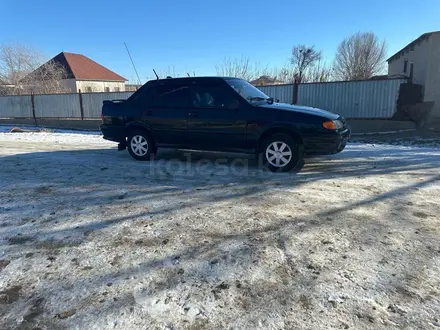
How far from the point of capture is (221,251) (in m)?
3.07

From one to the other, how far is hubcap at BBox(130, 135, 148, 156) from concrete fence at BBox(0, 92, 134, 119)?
933 centimetres

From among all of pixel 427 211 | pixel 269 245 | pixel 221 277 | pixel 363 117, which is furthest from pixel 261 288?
pixel 363 117

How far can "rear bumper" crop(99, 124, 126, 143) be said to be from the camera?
721 centimetres

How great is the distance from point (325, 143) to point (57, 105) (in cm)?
1619

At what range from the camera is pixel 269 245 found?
3.15 meters

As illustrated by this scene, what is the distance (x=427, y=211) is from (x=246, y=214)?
2.21 m

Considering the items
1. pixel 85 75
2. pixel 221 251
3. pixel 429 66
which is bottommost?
pixel 221 251

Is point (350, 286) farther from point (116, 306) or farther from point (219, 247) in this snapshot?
point (116, 306)

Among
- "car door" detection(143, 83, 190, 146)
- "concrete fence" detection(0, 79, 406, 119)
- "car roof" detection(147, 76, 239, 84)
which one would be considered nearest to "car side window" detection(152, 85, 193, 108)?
"car door" detection(143, 83, 190, 146)

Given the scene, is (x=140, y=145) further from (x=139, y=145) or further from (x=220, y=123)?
(x=220, y=123)

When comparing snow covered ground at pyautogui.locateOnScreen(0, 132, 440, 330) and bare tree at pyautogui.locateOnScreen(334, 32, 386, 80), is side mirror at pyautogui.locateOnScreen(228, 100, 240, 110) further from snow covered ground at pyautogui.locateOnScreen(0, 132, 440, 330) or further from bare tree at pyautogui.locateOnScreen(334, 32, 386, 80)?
bare tree at pyautogui.locateOnScreen(334, 32, 386, 80)

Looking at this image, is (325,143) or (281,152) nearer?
(325,143)

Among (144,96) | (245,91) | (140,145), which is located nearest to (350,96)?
(245,91)

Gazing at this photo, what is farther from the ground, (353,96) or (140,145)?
(353,96)
